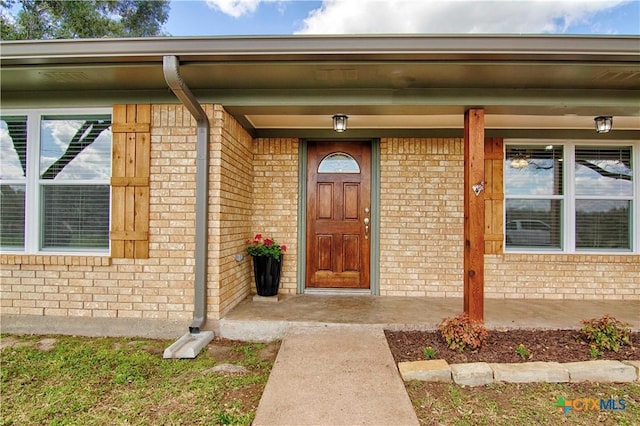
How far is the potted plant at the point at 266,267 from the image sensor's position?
12.4ft

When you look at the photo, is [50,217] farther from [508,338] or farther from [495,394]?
[508,338]

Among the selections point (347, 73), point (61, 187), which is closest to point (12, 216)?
point (61, 187)

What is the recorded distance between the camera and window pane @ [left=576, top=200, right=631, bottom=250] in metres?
4.09

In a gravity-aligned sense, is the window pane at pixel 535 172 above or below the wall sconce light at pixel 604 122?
below

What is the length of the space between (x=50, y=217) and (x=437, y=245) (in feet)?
14.0

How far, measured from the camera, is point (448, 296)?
13.2 feet

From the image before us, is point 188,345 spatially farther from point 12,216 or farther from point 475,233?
point 475,233

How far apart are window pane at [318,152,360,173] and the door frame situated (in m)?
0.20

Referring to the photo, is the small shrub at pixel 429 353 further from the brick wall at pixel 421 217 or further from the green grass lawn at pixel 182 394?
the brick wall at pixel 421 217

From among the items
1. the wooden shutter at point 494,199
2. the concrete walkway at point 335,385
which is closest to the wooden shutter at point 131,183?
the concrete walkway at point 335,385

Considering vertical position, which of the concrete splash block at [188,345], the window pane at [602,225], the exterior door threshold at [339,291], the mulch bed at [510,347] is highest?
the window pane at [602,225]

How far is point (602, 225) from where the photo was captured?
4.09m

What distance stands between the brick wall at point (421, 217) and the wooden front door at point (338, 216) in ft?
0.84

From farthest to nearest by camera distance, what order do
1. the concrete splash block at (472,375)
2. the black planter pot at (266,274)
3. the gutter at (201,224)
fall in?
the black planter pot at (266,274)
the gutter at (201,224)
the concrete splash block at (472,375)
